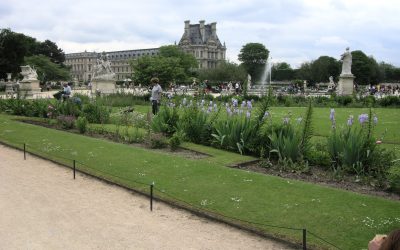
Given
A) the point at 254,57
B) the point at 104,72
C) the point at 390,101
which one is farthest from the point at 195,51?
the point at 390,101

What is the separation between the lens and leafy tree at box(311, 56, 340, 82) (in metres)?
91.8

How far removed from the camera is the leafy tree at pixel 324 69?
301ft

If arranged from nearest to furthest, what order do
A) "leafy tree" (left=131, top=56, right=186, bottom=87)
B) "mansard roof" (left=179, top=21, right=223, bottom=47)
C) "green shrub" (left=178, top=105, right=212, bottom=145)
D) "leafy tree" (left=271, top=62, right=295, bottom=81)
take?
A: "green shrub" (left=178, top=105, right=212, bottom=145) → "leafy tree" (left=131, top=56, right=186, bottom=87) → "leafy tree" (left=271, top=62, right=295, bottom=81) → "mansard roof" (left=179, top=21, right=223, bottom=47)

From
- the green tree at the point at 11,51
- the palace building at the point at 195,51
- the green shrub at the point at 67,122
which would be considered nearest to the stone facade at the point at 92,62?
the palace building at the point at 195,51

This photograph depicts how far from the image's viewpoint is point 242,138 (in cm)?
1130

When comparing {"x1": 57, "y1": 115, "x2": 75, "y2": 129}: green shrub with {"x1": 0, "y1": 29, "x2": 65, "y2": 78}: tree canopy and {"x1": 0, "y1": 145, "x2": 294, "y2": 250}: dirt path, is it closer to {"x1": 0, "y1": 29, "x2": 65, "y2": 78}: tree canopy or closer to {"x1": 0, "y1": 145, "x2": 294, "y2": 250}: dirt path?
{"x1": 0, "y1": 145, "x2": 294, "y2": 250}: dirt path

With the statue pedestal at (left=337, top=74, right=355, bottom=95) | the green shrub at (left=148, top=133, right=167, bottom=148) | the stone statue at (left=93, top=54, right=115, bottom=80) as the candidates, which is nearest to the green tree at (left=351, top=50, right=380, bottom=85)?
the statue pedestal at (left=337, top=74, right=355, bottom=95)

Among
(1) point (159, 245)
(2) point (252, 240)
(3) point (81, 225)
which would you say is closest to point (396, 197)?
(2) point (252, 240)

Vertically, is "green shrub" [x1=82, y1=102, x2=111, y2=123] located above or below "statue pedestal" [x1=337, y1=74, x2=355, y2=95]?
below

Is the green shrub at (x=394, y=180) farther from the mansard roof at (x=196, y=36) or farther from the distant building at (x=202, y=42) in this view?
the mansard roof at (x=196, y=36)

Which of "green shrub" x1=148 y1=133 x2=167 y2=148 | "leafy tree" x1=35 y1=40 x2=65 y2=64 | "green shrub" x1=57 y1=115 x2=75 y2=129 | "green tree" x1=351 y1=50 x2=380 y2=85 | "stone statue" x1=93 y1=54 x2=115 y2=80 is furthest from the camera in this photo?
"leafy tree" x1=35 y1=40 x2=65 y2=64

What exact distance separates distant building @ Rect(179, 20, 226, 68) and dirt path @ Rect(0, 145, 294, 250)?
138180 millimetres

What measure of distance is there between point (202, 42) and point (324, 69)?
63002 millimetres

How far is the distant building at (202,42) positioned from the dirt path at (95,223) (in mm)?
138180
